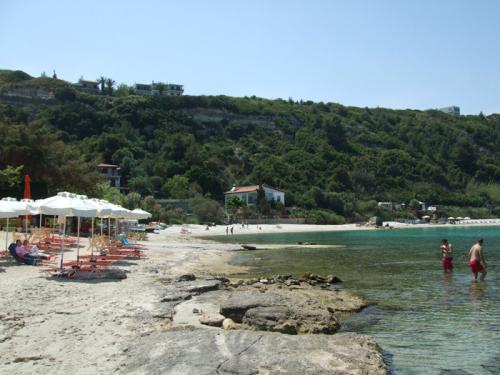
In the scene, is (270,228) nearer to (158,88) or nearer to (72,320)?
(72,320)

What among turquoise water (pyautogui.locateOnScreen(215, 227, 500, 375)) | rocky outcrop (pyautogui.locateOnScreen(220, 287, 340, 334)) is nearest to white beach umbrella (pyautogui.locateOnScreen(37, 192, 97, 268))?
rocky outcrop (pyautogui.locateOnScreen(220, 287, 340, 334))

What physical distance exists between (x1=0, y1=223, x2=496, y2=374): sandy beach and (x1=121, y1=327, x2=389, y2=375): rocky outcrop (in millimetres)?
422

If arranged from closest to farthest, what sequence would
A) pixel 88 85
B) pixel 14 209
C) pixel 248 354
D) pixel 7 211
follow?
pixel 248 354 < pixel 7 211 < pixel 14 209 < pixel 88 85

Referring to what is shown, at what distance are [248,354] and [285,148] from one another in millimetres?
115233

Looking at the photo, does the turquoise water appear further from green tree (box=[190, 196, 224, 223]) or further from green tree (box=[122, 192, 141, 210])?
green tree (box=[190, 196, 224, 223])

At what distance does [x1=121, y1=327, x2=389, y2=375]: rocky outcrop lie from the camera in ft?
22.4

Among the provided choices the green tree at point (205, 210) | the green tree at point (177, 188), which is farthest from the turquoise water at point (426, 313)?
the green tree at point (177, 188)

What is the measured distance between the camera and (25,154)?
3891 cm

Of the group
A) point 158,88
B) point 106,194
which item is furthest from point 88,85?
point 106,194

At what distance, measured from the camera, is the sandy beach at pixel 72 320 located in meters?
7.07

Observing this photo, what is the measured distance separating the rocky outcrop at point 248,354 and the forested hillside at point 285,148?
2666 inches

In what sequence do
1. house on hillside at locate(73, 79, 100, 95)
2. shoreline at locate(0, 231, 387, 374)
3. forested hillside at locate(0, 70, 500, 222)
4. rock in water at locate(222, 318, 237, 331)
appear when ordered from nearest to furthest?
shoreline at locate(0, 231, 387, 374), rock in water at locate(222, 318, 237, 331), forested hillside at locate(0, 70, 500, 222), house on hillside at locate(73, 79, 100, 95)

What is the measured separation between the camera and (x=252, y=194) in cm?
9094

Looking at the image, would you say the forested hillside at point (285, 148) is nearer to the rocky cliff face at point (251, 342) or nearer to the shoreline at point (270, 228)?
the shoreline at point (270, 228)
